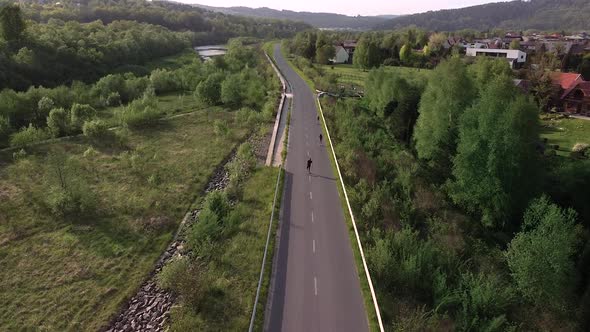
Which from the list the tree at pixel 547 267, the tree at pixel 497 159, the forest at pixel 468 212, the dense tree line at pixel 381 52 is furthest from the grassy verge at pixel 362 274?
the dense tree line at pixel 381 52

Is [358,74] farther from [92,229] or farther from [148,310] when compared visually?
[148,310]

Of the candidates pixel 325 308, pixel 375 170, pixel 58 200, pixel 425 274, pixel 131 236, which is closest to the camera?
pixel 325 308

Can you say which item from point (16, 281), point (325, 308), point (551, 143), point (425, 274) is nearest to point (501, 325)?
point (425, 274)

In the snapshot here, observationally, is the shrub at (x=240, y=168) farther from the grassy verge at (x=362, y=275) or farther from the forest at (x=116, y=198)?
the grassy verge at (x=362, y=275)

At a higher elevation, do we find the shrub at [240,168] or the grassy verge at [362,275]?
the shrub at [240,168]

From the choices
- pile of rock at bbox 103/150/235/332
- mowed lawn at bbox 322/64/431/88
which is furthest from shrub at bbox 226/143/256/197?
mowed lawn at bbox 322/64/431/88

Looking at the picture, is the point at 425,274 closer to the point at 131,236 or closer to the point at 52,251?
the point at 131,236
